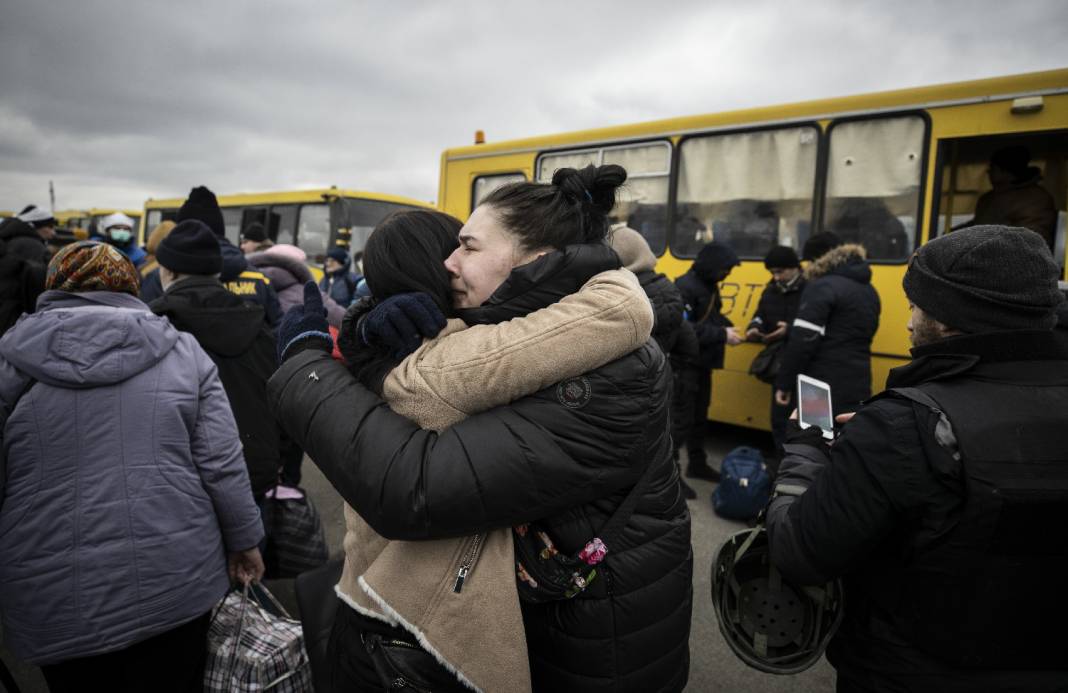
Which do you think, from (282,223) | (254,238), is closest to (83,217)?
(282,223)

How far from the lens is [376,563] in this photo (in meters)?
1.19

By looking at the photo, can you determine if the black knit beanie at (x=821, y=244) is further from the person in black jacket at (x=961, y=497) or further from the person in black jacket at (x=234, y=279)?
the person in black jacket at (x=234, y=279)

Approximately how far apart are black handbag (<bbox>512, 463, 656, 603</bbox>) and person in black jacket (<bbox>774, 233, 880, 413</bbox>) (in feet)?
12.4

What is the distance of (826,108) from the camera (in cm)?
534

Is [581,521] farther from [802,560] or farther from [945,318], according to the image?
[945,318]

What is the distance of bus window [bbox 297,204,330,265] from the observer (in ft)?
37.8

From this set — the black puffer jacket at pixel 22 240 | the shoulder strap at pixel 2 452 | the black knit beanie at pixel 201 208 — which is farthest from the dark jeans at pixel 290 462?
the shoulder strap at pixel 2 452

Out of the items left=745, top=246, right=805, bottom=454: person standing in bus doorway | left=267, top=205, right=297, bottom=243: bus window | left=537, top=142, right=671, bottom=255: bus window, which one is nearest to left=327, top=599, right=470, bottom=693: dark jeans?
left=745, top=246, right=805, bottom=454: person standing in bus doorway

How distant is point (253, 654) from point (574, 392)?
5.37ft

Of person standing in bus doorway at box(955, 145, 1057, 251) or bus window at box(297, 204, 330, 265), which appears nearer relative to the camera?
person standing in bus doorway at box(955, 145, 1057, 251)

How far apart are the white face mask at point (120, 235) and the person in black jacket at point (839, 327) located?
5.77 m

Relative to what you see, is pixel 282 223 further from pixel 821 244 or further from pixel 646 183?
pixel 821 244

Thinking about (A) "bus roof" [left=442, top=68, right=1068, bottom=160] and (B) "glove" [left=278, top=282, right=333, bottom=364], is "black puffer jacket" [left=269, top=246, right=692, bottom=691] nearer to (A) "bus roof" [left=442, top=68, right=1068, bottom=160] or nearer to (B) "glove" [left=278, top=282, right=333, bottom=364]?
(B) "glove" [left=278, top=282, right=333, bottom=364]

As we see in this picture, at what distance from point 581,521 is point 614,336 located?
0.40m
